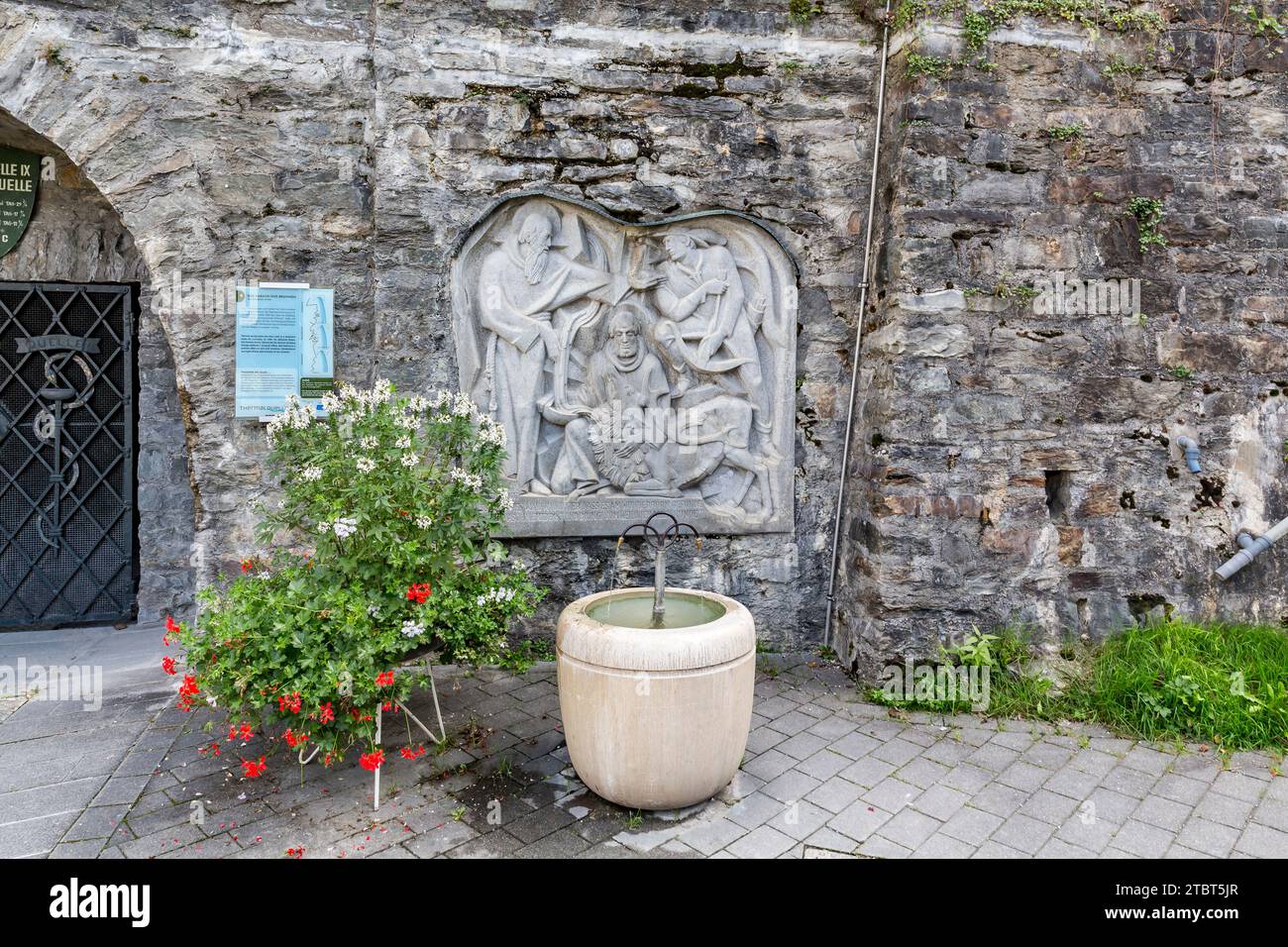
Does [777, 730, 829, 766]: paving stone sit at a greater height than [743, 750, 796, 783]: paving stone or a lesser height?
greater

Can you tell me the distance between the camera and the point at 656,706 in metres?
2.58

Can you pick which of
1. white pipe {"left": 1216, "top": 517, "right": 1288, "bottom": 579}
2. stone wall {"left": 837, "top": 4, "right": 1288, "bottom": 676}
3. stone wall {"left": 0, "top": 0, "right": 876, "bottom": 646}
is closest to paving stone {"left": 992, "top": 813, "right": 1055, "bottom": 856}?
stone wall {"left": 837, "top": 4, "right": 1288, "bottom": 676}

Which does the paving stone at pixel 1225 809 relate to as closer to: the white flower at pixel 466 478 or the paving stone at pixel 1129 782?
the paving stone at pixel 1129 782

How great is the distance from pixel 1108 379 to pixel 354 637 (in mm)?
3789

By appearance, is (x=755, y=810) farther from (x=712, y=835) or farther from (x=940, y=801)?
(x=940, y=801)

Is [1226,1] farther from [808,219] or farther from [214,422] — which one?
[214,422]

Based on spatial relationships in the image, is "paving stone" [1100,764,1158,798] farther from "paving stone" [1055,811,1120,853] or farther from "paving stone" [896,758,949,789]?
"paving stone" [896,758,949,789]

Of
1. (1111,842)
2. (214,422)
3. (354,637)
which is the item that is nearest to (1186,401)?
(1111,842)

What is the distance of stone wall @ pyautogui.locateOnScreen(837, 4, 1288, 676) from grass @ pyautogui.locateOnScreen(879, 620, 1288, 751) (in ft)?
0.52

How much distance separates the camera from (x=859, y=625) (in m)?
3.99

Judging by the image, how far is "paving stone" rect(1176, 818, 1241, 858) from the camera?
8.53 feet

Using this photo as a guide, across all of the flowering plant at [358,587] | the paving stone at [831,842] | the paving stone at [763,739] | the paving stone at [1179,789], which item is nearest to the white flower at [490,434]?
the flowering plant at [358,587]

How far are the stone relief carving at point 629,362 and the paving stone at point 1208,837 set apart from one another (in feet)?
7.10

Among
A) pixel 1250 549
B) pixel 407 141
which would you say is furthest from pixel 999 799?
pixel 407 141
